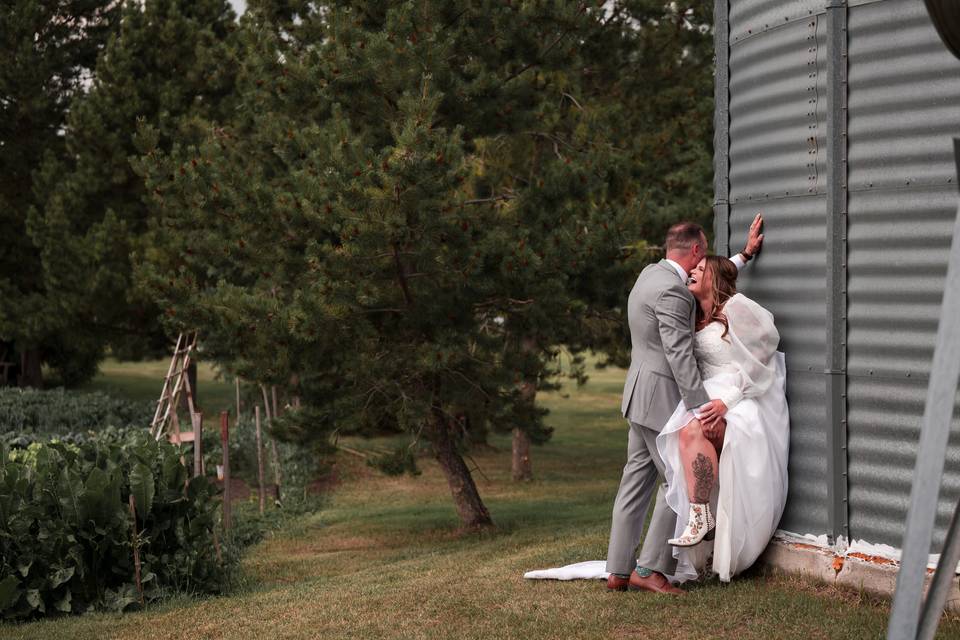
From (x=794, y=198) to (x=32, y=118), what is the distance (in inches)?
879

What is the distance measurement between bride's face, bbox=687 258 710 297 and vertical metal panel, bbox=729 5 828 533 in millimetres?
340

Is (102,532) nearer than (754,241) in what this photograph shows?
No

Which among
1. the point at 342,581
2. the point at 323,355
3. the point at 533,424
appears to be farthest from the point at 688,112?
the point at 342,581

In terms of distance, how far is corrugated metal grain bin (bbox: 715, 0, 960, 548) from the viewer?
5480mm

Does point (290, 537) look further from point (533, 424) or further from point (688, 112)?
point (688, 112)

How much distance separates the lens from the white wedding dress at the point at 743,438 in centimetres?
612

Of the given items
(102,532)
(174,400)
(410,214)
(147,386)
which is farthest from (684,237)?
(147,386)

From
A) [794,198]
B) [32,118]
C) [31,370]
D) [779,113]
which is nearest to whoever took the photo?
[794,198]

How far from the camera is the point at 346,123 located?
1095cm

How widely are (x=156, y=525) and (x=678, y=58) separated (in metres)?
13.3

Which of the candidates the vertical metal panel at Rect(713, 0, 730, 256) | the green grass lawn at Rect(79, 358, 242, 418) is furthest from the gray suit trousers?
the green grass lawn at Rect(79, 358, 242, 418)

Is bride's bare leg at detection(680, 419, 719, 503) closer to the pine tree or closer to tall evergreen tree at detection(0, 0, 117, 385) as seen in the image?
the pine tree

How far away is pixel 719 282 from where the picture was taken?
20.9ft

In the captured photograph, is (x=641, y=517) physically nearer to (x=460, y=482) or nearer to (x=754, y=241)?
(x=754, y=241)
